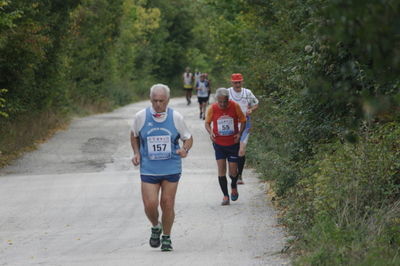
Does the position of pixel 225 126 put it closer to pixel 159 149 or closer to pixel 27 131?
pixel 159 149

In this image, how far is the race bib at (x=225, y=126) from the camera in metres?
12.6

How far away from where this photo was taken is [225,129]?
1272cm

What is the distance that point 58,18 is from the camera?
2452 centimetres

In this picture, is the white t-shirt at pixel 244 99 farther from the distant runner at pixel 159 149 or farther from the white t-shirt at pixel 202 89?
the white t-shirt at pixel 202 89

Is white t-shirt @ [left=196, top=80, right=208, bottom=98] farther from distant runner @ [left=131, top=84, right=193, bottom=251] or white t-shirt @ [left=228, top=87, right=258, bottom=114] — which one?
distant runner @ [left=131, top=84, right=193, bottom=251]

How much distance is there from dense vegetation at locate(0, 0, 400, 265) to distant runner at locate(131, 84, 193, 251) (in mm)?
1393

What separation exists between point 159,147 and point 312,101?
1.91 metres

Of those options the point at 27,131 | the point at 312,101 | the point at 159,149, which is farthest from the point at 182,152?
the point at 27,131

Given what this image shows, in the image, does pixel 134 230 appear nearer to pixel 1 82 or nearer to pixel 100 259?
pixel 100 259

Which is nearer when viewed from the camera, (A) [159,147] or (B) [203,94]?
(A) [159,147]

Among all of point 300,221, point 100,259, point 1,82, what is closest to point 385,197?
point 300,221

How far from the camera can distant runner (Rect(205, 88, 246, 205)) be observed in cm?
1262

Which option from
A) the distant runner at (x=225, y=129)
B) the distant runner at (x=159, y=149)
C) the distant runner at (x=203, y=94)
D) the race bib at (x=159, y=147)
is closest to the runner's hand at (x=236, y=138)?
the distant runner at (x=225, y=129)

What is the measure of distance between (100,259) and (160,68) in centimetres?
6041
